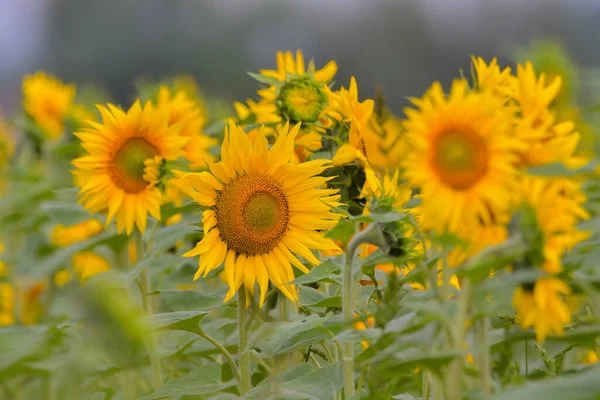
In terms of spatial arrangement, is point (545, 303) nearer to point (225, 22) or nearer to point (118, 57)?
point (118, 57)

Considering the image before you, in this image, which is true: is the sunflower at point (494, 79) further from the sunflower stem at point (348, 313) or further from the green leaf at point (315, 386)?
the green leaf at point (315, 386)

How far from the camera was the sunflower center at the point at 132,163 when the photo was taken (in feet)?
4.52

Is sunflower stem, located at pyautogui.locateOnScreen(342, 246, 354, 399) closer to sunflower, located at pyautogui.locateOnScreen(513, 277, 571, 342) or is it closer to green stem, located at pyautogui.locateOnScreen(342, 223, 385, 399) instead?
green stem, located at pyautogui.locateOnScreen(342, 223, 385, 399)

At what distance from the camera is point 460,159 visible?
80 cm

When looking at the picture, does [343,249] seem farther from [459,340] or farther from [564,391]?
[564,391]

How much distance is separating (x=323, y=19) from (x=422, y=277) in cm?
1709

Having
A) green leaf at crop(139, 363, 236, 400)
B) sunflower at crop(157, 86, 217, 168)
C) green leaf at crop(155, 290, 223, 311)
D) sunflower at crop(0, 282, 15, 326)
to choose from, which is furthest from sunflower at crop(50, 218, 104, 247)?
green leaf at crop(139, 363, 236, 400)

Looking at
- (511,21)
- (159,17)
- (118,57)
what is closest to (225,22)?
(159,17)

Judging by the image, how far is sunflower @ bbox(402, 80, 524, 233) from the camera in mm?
778

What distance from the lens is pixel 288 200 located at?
1172mm

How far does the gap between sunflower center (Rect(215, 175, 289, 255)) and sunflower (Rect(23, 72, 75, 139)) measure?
1.39 meters

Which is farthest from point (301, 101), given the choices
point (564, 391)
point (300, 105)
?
point (564, 391)

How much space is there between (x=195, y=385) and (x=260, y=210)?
0.22 m

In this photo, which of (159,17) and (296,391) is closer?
(296,391)
